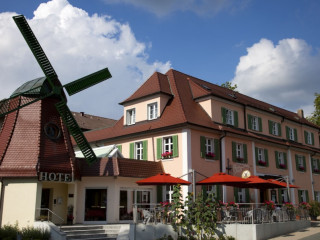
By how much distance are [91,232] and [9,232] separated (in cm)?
342

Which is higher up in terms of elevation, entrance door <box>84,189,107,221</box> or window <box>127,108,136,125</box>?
window <box>127,108,136,125</box>

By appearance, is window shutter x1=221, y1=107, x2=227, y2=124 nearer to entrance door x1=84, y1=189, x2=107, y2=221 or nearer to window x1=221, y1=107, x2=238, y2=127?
window x1=221, y1=107, x2=238, y2=127

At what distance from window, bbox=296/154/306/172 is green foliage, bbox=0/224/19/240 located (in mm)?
21192

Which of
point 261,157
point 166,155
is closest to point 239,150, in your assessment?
point 261,157

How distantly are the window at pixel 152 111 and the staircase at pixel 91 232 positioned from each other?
7.89m

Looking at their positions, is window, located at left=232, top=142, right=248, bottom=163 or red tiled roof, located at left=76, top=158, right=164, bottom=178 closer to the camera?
red tiled roof, located at left=76, top=158, right=164, bottom=178

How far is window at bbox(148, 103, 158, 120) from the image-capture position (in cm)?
2239

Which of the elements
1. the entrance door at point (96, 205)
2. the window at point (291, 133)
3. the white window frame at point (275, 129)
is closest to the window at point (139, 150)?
the entrance door at point (96, 205)

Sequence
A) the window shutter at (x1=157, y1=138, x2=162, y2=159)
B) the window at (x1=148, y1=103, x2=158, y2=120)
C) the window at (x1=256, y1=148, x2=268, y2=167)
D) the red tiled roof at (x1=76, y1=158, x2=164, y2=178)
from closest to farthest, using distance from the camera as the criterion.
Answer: the red tiled roof at (x1=76, y1=158, x2=164, y2=178) < the window shutter at (x1=157, y1=138, x2=162, y2=159) < the window at (x1=148, y1=103, x2=158, y2=120) < the window at (x1=256, y1=148, x2=268, y2=167)

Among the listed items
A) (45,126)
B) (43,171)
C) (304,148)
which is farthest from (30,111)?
(304,148)

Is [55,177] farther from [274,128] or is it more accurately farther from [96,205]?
[274,128]

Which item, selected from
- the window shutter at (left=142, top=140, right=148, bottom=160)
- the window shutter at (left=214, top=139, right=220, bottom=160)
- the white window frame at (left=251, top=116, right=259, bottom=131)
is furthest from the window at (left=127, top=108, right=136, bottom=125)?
the white window frame at (left=251, top=116, right=259, bottom=131)

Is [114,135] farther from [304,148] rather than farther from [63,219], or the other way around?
[304,148]

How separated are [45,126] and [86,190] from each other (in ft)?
13.2
